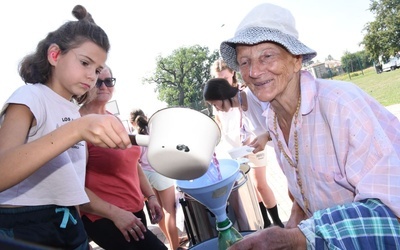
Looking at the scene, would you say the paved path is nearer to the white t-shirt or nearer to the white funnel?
the white funnel

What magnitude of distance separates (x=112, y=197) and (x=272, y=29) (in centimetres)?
180

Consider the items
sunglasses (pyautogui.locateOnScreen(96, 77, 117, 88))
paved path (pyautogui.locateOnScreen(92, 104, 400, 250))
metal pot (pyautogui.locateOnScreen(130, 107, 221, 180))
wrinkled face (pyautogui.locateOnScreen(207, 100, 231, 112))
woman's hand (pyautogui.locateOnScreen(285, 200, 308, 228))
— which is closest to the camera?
metal pot (pyautogui.locateOnScreen(130, 107, 221, 180))

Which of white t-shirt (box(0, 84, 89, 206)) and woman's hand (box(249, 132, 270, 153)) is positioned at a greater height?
white t-shirt (box(0, 84, 89, 206))

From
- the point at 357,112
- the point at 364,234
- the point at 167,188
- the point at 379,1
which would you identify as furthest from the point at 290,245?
the point at 379,1

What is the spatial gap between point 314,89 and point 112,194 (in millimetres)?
1785

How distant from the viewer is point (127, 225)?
6.77 ft

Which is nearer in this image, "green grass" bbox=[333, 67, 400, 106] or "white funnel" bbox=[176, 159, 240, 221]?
"white funnel" bbox=[176, 159, 240, 221]

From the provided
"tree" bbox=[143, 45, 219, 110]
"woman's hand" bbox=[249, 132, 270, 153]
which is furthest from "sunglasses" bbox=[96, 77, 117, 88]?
"tree" bbox=[143, 45, 219, 110]

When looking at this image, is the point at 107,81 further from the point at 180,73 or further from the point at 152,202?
the point at 180,73

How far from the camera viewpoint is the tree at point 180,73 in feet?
184

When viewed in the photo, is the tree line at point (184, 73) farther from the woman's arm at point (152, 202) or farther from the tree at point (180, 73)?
the woman's arm at point (152, 202)

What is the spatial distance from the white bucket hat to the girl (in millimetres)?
783

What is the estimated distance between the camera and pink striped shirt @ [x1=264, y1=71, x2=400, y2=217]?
1.06 m

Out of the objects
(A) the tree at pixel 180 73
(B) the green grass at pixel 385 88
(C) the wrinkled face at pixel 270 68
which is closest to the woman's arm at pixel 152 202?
(C) the wrinkled face at pixel 270 68
